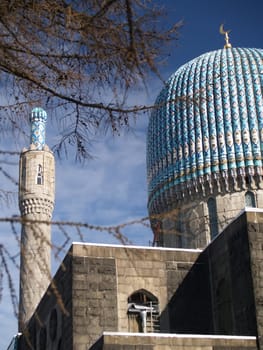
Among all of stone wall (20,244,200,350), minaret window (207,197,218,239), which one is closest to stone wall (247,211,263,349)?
stone wall (20,244,200,350)

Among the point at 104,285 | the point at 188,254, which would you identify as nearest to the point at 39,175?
the point at 188,254

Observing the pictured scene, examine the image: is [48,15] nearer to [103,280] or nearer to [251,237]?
[251,237]

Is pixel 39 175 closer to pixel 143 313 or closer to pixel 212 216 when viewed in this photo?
pixel 212 216

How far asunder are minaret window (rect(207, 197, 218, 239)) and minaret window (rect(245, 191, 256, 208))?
930 mm

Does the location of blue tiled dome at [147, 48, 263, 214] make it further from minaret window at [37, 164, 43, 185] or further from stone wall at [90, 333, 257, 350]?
stone wall at [90, 333, 257, 350]

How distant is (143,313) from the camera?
1426 centimetres

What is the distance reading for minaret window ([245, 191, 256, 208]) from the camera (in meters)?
19.9

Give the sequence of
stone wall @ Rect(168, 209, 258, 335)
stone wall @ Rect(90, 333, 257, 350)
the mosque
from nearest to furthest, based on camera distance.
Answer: stone wall @ Rect(90, 333, 257, 350) → the mosque → stone wall @ Rect(168, 209, 258, 335)

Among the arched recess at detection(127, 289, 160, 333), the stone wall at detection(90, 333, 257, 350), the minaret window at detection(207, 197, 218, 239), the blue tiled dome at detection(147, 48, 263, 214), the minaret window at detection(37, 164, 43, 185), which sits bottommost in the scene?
the stone wall at detection(90, 333, 257, 350)

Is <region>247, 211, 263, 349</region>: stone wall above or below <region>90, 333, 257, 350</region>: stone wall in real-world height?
above

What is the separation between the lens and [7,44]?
4.97 meters

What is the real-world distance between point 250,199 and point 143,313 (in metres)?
6.88

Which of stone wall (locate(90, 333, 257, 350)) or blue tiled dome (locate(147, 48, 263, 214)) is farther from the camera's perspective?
blue tiled dome (locate(147, 48, 263, 214))

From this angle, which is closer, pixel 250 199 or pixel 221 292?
pixel 221 292
